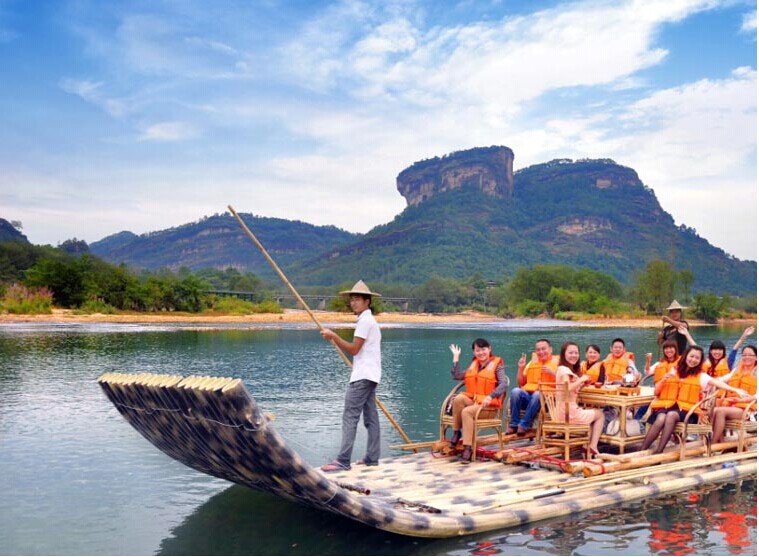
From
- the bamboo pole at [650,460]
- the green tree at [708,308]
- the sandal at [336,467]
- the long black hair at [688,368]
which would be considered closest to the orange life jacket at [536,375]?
the bamboo pole at [650,460]

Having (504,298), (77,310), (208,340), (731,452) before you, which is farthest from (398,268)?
(731,452)

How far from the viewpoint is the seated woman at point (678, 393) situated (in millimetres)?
9680

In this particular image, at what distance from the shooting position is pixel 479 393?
9.60m

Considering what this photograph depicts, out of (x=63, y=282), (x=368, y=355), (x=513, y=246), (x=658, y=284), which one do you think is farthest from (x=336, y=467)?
(x=513, y=246)

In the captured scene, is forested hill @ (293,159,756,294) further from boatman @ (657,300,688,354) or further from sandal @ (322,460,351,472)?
sandal @ (322,460,351,472)

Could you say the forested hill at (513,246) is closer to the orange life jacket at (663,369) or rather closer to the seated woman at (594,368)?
the seated woman at (594,368)

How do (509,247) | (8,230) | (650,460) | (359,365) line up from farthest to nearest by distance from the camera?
(509,247) → (8,230) → (650,460) → (359,365)

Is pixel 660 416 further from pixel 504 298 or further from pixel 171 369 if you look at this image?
pixel 504 298

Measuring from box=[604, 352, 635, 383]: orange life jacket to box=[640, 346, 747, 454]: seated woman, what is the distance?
1261 mm

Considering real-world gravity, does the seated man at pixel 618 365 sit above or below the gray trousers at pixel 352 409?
above

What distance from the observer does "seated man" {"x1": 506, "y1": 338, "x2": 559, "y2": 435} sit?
1017 cm

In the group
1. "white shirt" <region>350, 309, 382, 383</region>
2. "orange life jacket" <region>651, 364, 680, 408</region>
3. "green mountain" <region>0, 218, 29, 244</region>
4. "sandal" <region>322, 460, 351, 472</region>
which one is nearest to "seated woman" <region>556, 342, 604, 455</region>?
"orange life jacket" <region>651, 364, 680, 408</region>

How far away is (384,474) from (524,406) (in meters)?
2.90

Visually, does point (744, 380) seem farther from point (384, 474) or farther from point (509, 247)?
point (509, 247)
